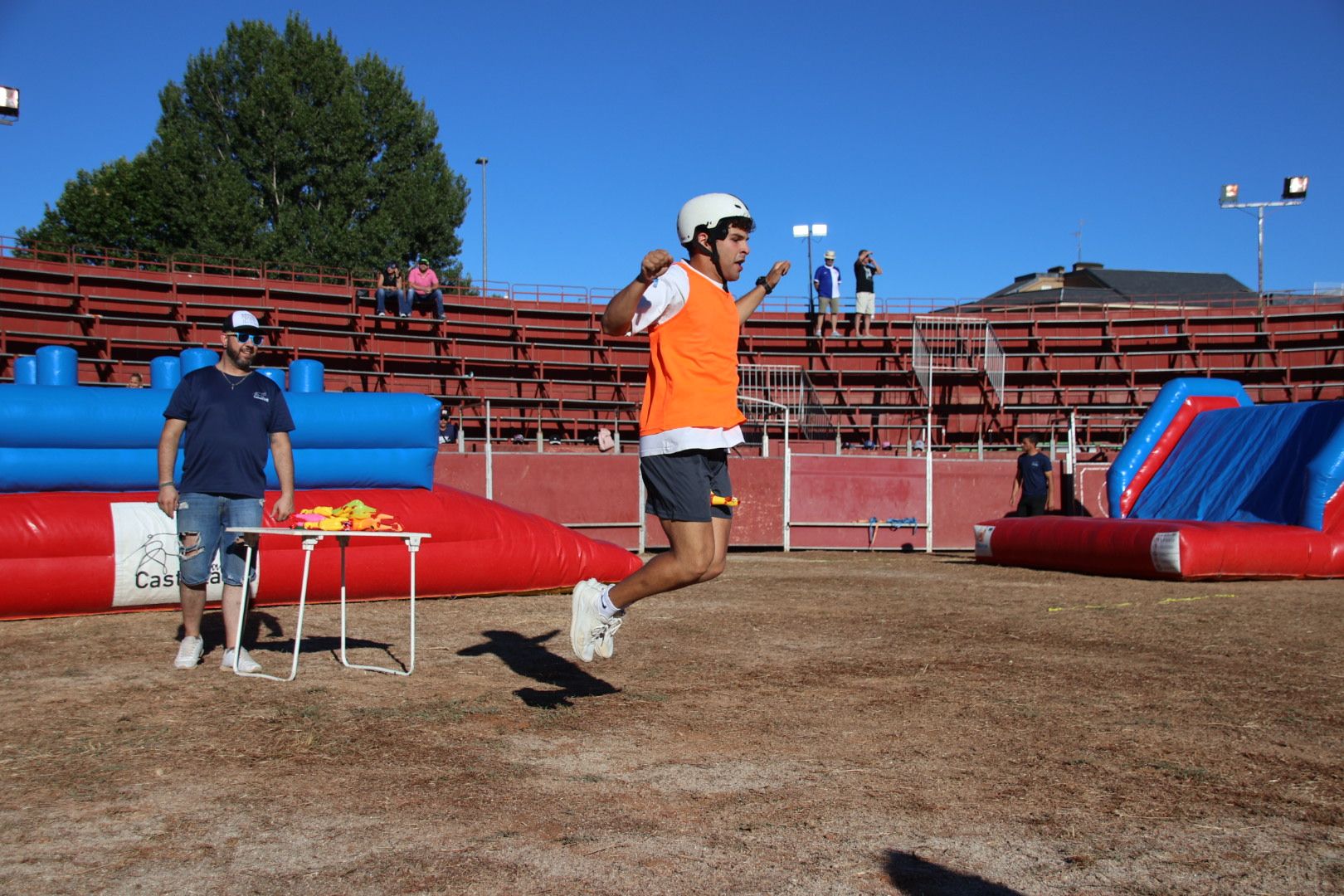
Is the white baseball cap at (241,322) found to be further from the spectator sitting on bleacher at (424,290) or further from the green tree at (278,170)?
the green tree at (278,170)

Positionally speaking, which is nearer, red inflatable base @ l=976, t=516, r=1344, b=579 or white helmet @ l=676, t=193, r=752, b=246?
white helmet @ l=676, t=193, r=752, b=246

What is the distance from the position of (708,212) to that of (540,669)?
2492 mm

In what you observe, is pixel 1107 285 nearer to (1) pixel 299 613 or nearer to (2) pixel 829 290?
(2) pixel 829 290

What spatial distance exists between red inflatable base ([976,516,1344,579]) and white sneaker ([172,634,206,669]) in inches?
338

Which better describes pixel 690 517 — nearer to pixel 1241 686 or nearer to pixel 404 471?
pixel 1241 686

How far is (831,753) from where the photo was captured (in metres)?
3.99

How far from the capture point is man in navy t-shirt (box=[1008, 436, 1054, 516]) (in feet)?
54.0

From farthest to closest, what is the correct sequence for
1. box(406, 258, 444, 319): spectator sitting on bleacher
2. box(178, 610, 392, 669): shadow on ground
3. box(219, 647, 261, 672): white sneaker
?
box(406, 258, 444, 319): spectator sitting on bleacher, box(178, 610, 392, 669): shadow on ground, box(219, 647, 261, 672): white sneaker

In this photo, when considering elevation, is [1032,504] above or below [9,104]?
below

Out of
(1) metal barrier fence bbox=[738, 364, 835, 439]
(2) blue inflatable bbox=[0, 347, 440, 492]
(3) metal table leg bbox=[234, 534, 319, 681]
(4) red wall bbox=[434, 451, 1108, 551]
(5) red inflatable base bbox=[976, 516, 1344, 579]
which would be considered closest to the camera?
(3) metal table leg bbox=[234, 534, 319, 681]

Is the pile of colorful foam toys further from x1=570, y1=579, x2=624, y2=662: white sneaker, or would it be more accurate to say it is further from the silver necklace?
x1=570, y1=579, x2=624, y2=662: white sneaker

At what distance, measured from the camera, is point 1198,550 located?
10.7 m

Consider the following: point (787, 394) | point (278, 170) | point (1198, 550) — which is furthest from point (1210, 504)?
point (278, 170)

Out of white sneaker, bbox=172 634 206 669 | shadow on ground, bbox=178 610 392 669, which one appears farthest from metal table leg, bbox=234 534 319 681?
shadow on ground, bbox=178 610 392 669
